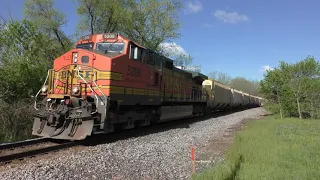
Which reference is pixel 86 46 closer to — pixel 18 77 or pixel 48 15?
pixel 18 77

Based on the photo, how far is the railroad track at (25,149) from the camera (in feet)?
24.7

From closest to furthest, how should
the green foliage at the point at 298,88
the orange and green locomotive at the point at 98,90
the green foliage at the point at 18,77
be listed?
the orange and green locomotive at the point at 98,90 < the green foliage at the point at 18,77 < the green foliage at the point at 298,88

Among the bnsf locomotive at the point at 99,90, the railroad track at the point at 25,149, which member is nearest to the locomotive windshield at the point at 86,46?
the bnsf locomotive at the point at 99,90

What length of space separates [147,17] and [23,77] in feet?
61.2

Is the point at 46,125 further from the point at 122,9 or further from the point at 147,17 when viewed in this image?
the point at 147,17

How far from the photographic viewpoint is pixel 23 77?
1374 cm

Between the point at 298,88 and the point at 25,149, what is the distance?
2146 centimetres

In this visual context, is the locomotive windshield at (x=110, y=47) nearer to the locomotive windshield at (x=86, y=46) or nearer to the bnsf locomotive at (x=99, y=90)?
the bnsf locomotive at (x=99, y=90)

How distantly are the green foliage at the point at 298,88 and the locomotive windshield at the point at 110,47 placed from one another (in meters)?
17.4

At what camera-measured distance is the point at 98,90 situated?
10.1m

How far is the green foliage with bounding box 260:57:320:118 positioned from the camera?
23328 mm

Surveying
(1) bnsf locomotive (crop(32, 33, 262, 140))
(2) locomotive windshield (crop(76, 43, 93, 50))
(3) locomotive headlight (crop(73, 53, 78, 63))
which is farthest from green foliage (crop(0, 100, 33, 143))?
(3) locomotive headlight (crop(73, 53, 78, 63))

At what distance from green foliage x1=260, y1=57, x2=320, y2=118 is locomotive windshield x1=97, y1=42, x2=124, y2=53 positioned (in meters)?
17.4

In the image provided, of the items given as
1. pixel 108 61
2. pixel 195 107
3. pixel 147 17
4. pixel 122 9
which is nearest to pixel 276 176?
pixel 108 61
